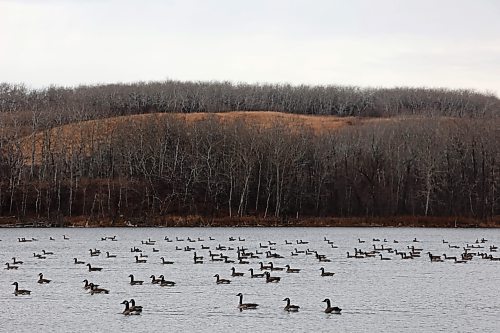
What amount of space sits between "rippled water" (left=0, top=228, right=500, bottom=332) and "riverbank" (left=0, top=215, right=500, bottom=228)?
25443 mm

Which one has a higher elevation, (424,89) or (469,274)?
(424,89)

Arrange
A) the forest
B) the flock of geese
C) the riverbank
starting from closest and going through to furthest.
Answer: the flock of geese → the riverbank → the forest

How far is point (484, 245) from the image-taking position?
68250mm

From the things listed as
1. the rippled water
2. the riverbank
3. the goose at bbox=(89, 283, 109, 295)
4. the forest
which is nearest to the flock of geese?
the goose at bbox=(89, 283, 109, 295)

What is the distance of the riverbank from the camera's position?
92.2m

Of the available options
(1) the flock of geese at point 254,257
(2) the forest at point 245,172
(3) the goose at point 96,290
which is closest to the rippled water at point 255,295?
(1) the flock of geese at point 254,257

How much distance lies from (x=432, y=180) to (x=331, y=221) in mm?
13137

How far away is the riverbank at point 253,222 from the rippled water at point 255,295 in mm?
25443

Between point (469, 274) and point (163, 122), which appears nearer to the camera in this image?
point (469, 274)

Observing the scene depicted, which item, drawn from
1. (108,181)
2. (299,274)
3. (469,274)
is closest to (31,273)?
(299,274)

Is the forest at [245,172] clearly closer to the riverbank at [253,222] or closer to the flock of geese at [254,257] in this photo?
the riverbank at [253,222]

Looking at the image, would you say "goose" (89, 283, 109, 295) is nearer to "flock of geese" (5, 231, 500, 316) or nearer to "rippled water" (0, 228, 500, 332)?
"flock of geese" (5, 231, 500, 316)

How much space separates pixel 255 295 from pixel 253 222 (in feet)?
186

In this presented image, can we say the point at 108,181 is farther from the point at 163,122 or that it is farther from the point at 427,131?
the point at 427,131
